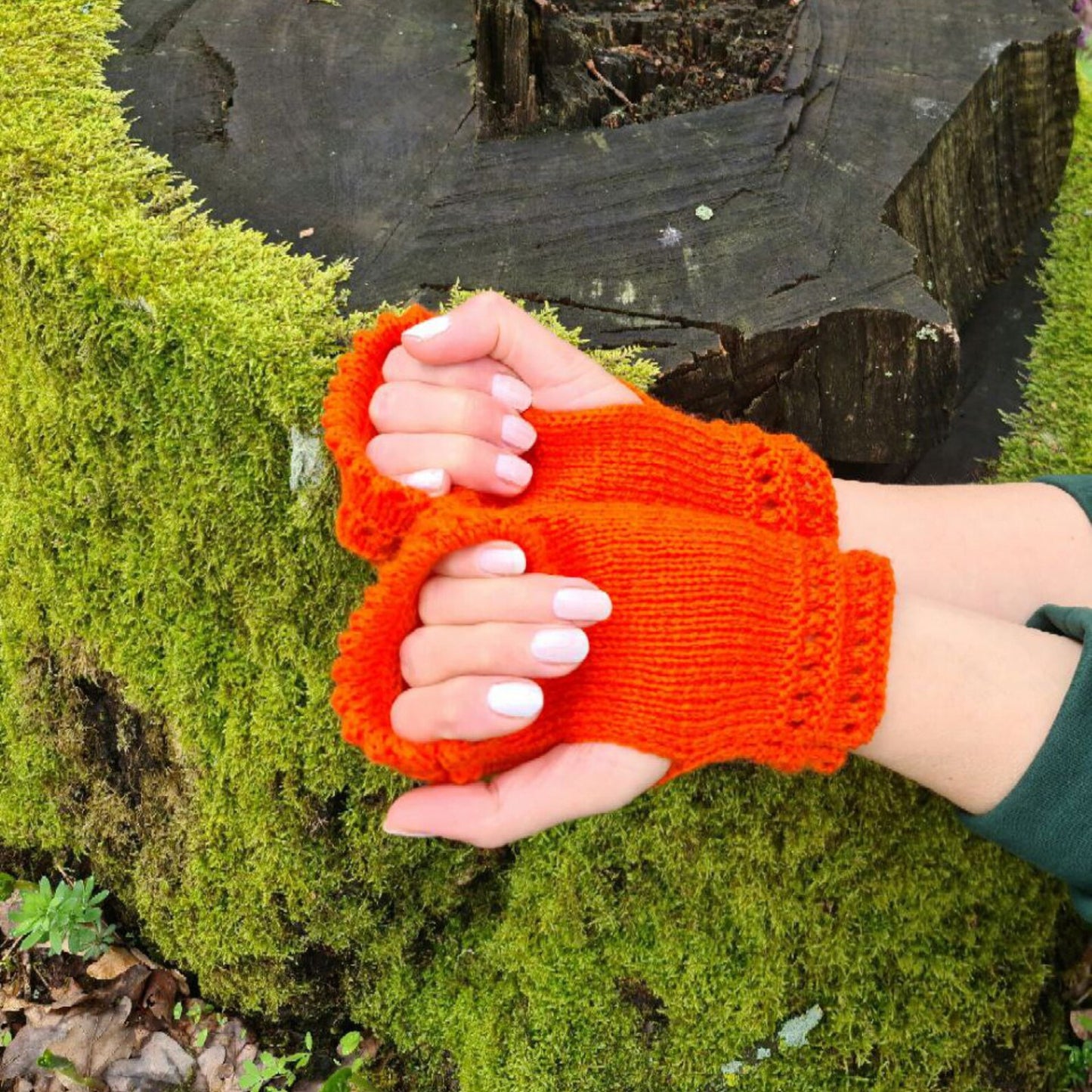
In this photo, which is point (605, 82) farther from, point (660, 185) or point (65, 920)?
point (65, 920)

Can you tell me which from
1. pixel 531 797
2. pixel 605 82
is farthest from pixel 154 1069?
pixel 605 82

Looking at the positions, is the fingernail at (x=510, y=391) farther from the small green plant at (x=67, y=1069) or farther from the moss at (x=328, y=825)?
the small green plant at (x=67, y=1069)

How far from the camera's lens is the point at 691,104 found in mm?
1851

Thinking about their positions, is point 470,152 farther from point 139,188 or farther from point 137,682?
point 137,682

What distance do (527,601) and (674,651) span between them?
0.74 feet

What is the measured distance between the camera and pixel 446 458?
142cm

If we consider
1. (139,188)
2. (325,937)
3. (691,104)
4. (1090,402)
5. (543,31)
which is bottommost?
(325,937)

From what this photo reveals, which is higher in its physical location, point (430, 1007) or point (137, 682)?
point (137, 682)

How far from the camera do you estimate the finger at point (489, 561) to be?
133 centimetres

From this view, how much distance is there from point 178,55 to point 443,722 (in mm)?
1435

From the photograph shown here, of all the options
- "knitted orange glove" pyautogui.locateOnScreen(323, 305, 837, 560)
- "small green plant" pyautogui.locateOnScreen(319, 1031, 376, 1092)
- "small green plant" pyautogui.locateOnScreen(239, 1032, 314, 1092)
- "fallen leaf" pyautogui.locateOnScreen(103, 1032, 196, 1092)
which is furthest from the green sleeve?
"fallen leaf" pyautogui.locateOnScreen(103, 1032, 196, 1092)

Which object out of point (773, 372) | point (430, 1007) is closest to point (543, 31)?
point (773, 372)

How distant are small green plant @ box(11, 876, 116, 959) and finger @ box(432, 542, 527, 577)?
3.95 ft

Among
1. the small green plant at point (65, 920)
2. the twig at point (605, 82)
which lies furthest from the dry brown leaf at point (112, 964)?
the twig at point (605, 82)
